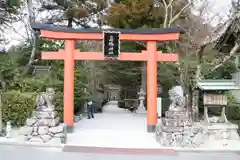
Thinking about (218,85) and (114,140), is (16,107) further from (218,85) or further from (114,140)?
(218,85)

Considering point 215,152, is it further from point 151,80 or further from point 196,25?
point 196,25

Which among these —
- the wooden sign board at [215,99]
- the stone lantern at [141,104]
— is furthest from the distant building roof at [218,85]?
the stone lantern at [141,104]

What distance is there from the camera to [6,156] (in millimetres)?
8367

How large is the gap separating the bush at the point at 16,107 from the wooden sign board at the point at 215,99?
291 inches

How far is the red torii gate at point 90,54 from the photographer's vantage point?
12547 millimetres

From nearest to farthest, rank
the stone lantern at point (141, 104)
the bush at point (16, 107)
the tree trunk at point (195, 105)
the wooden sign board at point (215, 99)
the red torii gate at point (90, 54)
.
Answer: the wooden sign board at point (215, 99)
the red torii gate at point (90, 54)
the bush at point (16, 107)
the tree trunk at point (195, 105)
the stone lantern at point (141, 104)

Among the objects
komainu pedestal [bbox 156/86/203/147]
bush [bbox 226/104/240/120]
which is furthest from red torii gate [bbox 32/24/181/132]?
bush [bbox 226/104/240/120]

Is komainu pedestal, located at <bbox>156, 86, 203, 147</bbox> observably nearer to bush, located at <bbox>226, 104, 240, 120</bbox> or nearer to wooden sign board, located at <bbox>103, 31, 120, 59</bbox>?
wooden sign board, located at <bbox>103, 31, 120, 59</bbox>

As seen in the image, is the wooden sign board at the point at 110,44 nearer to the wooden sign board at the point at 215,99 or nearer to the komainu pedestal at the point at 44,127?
the komainu pedestal at the point at 44,127

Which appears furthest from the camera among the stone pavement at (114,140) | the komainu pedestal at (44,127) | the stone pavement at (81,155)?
the komainu pedestal at (44,127)

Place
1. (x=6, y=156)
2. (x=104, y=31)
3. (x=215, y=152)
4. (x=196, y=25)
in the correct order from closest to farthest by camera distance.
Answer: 1. (x=6, y=156)
2. (x=215, y=152)
3. (x=104, y=31)
4. (x=196, y=25)

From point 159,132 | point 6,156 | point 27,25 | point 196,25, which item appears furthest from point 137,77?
point 6,156

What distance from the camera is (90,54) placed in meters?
12.7

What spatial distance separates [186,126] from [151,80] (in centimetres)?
324
